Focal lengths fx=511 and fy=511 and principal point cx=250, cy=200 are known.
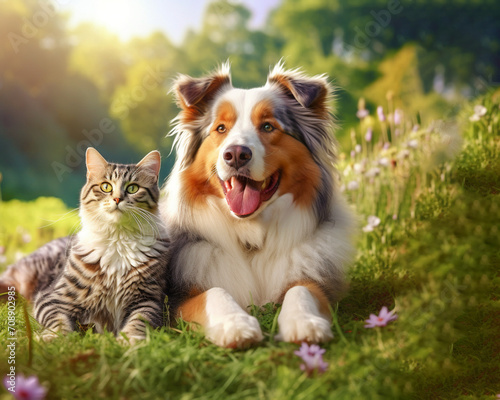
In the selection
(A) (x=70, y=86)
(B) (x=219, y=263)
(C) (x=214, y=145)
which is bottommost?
(B) (x=219, y=263)

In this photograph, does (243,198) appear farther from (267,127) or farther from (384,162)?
(384,162)

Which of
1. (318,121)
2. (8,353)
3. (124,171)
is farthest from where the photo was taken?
(318,121)

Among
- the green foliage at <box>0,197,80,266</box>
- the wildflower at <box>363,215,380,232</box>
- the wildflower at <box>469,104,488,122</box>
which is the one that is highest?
the wildflower at <box>469,104,488,122</box>

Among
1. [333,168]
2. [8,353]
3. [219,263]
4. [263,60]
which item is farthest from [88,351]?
[263,60]

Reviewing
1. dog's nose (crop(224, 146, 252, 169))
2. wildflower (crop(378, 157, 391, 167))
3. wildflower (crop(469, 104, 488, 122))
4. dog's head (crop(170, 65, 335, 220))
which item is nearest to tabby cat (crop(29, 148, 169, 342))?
dog's head (crop(170, 65, 335, 220))

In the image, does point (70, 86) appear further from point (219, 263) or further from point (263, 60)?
point (219, 263)

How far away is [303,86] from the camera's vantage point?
3533 mm

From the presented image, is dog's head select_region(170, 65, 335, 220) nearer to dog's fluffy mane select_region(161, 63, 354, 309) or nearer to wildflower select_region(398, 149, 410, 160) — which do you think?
dog's fluffy mane select_region(161, 63, 354, 309)

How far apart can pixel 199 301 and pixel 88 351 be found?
74cm

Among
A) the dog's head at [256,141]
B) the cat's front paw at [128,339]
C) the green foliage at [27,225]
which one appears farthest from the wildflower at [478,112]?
the green foliage at [27,225]

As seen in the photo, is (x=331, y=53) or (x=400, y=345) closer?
(x=400, y=345)

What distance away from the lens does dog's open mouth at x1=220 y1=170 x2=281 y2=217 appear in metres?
3.24

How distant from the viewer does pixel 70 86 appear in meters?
10.2

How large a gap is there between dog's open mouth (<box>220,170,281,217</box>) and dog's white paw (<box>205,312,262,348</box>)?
28.9 inches
